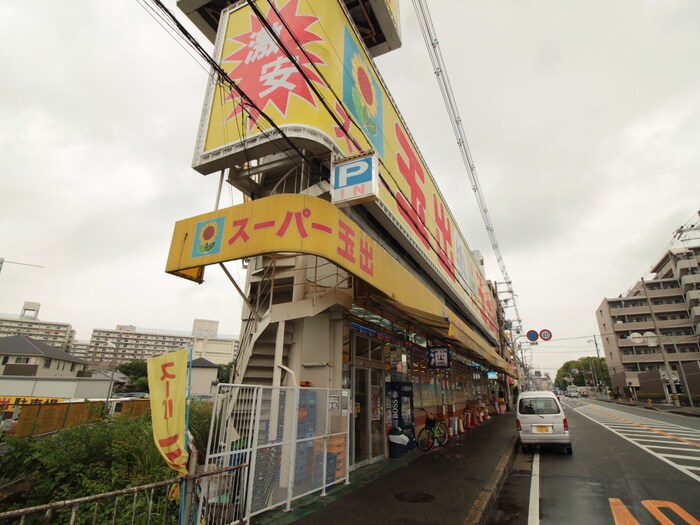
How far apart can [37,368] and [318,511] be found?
5474cm

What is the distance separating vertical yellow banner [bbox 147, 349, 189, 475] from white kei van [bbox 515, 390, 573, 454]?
1060 cm

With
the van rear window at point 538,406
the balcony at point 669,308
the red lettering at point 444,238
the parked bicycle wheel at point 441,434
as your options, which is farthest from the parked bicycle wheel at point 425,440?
the balcony at point 669,308

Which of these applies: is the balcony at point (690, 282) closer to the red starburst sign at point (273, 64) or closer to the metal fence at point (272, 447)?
the metal fence at point (272, 447)

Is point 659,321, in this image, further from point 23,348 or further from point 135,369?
point 135,369

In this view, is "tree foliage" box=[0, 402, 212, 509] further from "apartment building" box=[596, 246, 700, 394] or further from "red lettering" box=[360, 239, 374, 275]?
"apartment building" box=[596, 246, 700, 394]

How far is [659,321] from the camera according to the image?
2426 inches

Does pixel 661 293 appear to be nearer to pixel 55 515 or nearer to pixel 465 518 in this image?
pixel 465 518

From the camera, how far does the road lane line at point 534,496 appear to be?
5.58 m

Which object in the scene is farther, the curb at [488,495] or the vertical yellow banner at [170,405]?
the curb at [488,495]

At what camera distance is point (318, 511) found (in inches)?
221

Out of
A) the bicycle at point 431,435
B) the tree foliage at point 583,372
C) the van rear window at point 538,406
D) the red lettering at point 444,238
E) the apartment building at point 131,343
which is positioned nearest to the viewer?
the van rear window at point 538,406

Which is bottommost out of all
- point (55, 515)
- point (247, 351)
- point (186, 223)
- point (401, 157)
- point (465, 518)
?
point (55, 515)

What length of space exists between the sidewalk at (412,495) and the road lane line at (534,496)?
0.61 meters

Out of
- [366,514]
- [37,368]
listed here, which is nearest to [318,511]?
[366,514]
